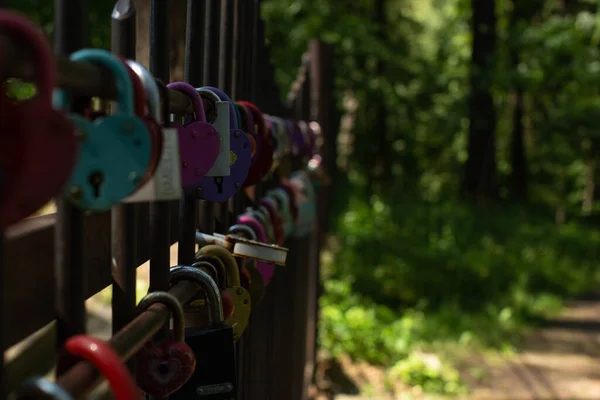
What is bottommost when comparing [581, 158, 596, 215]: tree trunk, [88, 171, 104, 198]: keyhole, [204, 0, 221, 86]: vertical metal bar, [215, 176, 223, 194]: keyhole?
[581, 158, 596, 215]: tree trunk

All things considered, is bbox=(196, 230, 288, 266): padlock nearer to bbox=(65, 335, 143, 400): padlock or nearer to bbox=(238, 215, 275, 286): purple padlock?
bbox=(238, 215, 275, 286): purple padlock

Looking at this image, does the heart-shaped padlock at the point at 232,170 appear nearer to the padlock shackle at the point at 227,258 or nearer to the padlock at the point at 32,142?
the padlock shackle at the point at 227,258

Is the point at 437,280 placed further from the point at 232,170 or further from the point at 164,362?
the point at 164,362

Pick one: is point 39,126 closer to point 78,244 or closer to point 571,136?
point 78,244

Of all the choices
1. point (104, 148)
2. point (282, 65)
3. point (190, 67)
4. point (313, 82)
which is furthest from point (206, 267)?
point (282, 65)

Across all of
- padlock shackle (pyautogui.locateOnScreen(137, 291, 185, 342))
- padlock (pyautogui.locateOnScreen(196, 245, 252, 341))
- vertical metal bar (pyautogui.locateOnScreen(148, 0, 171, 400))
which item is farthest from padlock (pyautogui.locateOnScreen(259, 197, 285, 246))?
padlock shackle (pyautogui.locateOnScreen(137, 291, 185, 342))

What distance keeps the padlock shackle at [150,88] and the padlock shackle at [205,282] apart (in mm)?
344

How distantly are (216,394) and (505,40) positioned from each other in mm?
10153

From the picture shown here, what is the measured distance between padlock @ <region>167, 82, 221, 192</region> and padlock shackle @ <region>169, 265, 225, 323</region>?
0.15 m

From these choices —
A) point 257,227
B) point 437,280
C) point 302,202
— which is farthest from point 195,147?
point 437,280

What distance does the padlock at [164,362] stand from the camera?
2.79ft

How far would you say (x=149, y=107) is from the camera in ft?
2.48

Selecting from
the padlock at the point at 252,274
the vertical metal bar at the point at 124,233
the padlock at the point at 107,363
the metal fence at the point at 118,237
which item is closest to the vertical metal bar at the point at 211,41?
the metal fence at the point at 118,237

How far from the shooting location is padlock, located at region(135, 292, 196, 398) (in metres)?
0.85
